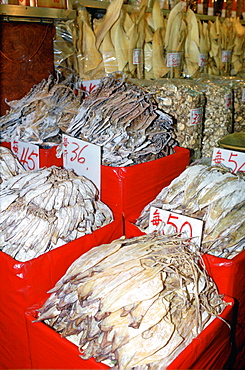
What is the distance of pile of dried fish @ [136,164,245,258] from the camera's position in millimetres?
1116

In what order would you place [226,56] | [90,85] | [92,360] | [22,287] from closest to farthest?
1. [92,360]
2. [22,287]
3. [90,85]
4. [226,56]

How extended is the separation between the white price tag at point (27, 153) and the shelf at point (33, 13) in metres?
0.67

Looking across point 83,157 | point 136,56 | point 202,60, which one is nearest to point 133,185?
point 83,157

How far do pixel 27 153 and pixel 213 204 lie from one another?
853 mm

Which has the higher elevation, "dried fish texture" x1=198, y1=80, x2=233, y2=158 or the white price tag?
"dried fish texture" x1=198, y1=80, x2=233, y2=158

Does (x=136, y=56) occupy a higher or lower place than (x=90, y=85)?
higher

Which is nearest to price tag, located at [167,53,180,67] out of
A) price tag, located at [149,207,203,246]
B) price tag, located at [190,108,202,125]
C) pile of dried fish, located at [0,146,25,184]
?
price tag, located at [190,108,202,125]

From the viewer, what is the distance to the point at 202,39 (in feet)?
8.35

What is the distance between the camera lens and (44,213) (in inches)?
43.2

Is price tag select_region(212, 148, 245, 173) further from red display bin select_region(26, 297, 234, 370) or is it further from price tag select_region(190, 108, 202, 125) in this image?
red display bin select_region(26, 297, 234, 370)

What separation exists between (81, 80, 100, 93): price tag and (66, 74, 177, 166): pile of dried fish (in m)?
0.38

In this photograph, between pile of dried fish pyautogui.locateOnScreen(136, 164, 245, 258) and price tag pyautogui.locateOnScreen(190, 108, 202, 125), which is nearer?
pile of dried fish pyautogui.locateOnScreen(136, 164, 245, 258)

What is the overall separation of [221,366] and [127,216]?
1.95 feet

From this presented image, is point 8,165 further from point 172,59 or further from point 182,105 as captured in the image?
point 172,59
